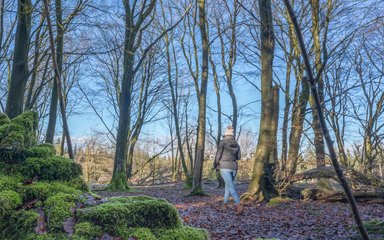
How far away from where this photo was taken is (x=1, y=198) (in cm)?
255

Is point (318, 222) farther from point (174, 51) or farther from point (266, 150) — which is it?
point (174, 51)

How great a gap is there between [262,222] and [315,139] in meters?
4.91

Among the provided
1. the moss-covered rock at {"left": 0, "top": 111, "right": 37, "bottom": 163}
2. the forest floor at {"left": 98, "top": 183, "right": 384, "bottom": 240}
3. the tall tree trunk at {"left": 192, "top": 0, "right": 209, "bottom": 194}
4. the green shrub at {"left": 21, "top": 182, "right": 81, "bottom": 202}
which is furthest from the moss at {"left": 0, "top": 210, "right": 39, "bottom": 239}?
the tall tree trunk at {"left": 192, "top": 0, "right": 209, "bottom": 194}

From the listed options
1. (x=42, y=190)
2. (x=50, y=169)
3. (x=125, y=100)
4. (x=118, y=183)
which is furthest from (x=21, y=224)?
(x=125, y=100)

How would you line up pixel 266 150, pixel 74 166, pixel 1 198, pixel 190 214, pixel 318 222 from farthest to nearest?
pixel 266 150 → pixel 190 214 → pixel 318 222 → pixel 74 166 → pixel 1 198

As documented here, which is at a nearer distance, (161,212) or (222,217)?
(161,212)

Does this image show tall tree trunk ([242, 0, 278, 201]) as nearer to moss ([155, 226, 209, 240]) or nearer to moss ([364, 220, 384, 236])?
moss ([364, 220, 384, 236])

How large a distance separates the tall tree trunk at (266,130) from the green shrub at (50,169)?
6560 millimetres

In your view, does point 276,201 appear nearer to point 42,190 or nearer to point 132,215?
point 132,215

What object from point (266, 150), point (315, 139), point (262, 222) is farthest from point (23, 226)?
point (315, 139)

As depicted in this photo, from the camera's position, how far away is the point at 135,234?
240cm

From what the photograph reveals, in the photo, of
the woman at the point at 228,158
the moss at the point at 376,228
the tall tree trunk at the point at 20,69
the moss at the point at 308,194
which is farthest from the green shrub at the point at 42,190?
the moss at the point at 308,194

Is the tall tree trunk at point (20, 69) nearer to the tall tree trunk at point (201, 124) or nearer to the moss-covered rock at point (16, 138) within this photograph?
the moss-covered rock at point (16, 138)

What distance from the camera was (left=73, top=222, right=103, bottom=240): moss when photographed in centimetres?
232
